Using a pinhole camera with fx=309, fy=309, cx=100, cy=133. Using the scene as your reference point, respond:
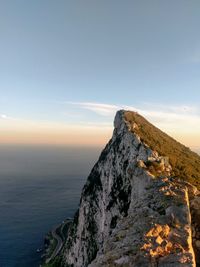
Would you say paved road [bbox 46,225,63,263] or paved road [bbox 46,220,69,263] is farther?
paved road [bbox 46,220,69,263]

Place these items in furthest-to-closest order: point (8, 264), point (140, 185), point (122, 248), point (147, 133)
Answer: point (8, 264)
point (147, 133)
point (140, 185)
point (122, 248)

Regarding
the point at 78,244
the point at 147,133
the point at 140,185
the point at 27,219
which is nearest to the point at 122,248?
the point at 140,185

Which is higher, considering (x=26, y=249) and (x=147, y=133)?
(x=147, y=133)

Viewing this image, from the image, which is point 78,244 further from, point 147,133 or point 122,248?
point 122,248

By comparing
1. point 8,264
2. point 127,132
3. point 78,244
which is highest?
point 127,132

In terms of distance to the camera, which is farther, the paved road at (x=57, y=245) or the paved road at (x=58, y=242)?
the paved road at (x=58, y=242)

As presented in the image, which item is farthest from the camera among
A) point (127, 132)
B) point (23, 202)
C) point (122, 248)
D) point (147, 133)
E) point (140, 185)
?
point (23, 202)

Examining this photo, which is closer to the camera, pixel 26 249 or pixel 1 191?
pixel 26 249

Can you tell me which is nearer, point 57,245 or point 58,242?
point 57,245

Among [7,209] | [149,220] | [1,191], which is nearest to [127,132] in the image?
[149,220]
